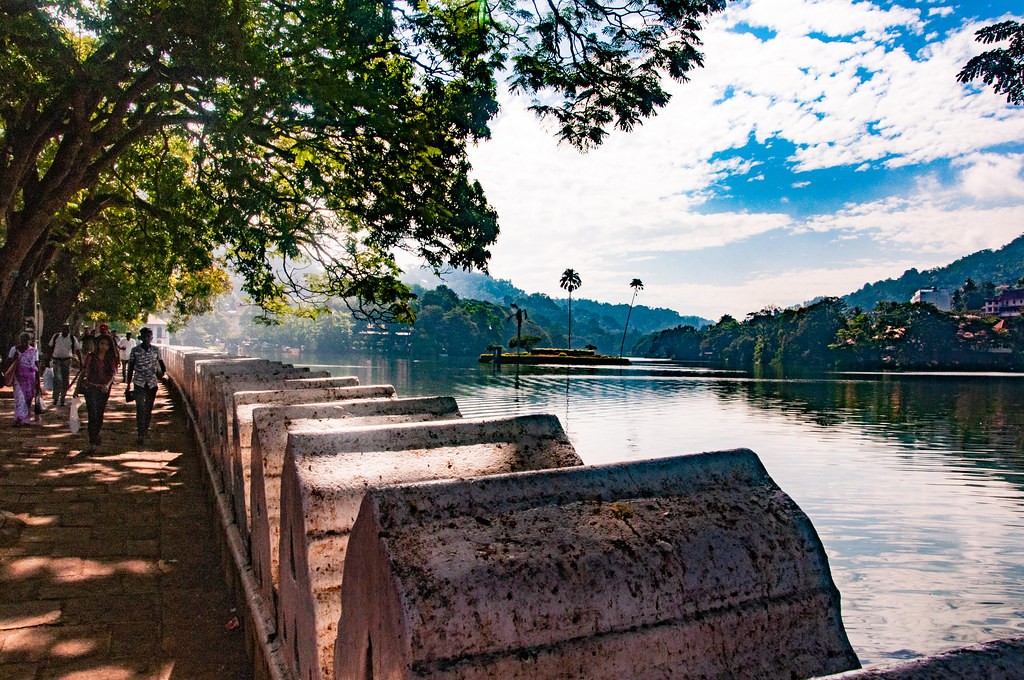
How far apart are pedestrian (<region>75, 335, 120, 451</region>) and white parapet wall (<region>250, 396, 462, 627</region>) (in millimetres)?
7065

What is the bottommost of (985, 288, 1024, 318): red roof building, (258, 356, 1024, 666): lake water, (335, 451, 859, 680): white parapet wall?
(258, 356, 1024, 666): lake water

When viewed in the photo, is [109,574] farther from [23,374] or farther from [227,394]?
[23,374]

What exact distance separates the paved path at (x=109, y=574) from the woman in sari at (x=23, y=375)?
257 centimetres

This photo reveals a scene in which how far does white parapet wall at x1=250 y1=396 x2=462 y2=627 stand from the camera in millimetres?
3670

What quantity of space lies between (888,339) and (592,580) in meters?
115

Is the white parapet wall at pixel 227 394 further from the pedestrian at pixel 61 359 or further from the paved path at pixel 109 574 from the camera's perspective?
the pedestrian at pixel 61 359

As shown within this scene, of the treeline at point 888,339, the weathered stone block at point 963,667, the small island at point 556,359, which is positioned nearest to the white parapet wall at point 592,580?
the weathered stone block at point 963,667

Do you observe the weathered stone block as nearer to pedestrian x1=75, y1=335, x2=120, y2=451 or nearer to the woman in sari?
pedestrian x1=75, y1=335, x2=120, y2=451

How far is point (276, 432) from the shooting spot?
3812 mm

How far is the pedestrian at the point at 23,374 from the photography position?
1121 centimetres

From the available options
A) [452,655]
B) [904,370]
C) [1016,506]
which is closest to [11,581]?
[452,655]

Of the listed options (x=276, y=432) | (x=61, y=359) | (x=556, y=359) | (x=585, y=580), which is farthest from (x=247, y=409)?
(x=556, y=359)

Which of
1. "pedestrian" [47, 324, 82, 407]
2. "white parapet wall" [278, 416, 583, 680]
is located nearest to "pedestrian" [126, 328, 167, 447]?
"pedestrian" [47, 324, 82, 407]

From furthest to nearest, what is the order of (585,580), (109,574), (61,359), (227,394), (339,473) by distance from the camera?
(61,359) → (227,394) → (109,574) → (339,473) → (585,580)
